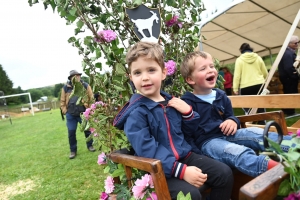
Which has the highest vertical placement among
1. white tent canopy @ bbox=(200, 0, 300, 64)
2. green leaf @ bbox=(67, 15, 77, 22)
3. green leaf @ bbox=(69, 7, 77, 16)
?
white tent canopy @ bbox=(200, 0, 300, 64)

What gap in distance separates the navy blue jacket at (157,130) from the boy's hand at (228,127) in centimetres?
21

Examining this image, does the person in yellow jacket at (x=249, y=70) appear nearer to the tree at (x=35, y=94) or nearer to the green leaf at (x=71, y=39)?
the green leaf at (x=71, y=39)

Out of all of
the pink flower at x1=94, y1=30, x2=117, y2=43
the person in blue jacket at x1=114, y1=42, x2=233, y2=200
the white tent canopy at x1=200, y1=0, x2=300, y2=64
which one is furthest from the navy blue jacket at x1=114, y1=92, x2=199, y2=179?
the white tent canopy at x1=200, y1=0, x2=300, y2=64

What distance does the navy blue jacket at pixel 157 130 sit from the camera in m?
1.41

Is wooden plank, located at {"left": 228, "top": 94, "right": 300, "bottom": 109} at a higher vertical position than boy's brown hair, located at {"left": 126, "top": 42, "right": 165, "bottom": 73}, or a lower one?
lower

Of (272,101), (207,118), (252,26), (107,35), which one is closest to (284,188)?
(207,118)

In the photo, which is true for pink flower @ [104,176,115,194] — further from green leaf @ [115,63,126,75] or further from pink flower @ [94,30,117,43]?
pink flower @ [94,30,117,43]

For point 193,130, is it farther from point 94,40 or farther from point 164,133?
point 94,40

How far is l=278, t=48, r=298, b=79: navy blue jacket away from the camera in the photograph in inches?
200

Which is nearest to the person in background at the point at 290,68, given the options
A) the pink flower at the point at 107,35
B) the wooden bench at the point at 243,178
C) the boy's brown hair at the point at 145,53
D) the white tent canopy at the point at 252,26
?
the white tent canopy at the point at 252,26

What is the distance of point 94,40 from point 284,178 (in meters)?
1.48

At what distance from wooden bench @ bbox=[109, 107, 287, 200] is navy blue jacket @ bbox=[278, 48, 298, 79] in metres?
3.81

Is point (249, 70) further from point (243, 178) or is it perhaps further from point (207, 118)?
point (243, 178)

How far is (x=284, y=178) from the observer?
816 mm
